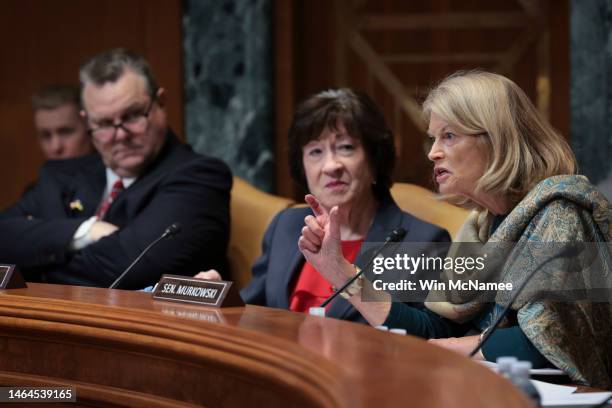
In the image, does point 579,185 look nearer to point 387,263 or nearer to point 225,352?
point 387,263

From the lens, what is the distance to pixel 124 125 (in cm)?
384

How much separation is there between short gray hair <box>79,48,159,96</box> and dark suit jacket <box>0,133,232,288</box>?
0.24 meters

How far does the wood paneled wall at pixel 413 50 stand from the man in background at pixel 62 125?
907 millimetres

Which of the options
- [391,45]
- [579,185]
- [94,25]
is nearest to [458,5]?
[391,45]

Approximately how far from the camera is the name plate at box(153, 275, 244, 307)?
237 cm

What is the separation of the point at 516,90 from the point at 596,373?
711mm

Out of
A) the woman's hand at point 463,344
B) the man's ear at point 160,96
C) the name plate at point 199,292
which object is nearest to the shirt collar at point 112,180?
the man's ear at point 160,96

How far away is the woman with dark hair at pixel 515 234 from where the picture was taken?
7.48 feet

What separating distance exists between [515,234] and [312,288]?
98 centimetres

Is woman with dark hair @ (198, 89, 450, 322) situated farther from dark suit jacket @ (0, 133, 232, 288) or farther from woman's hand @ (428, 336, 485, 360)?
woman's hand @ (428, 336, 485, 360)

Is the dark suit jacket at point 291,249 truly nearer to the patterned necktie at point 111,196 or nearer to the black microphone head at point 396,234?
the black microphone head at point 396,234

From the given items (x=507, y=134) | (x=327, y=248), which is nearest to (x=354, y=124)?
(x=327, y=248)

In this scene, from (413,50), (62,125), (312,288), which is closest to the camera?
(312,288)

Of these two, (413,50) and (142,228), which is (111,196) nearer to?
(142,228)
